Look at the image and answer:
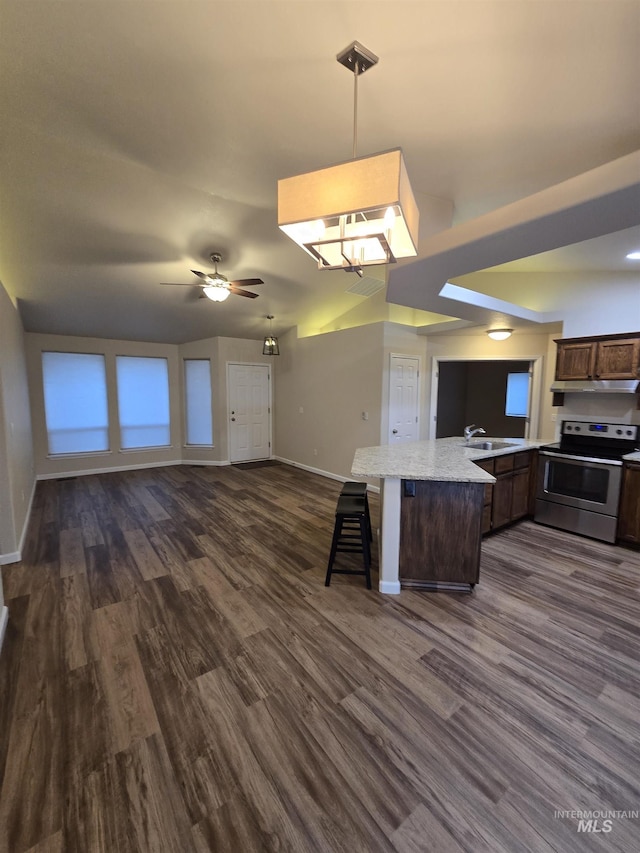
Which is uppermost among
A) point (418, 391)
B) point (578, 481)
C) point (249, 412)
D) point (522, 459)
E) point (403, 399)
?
point (418, 391)

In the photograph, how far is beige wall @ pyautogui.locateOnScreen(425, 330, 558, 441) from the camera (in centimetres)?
431

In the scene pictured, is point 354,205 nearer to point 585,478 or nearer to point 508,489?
point 508,489

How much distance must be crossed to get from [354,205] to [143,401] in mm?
6332

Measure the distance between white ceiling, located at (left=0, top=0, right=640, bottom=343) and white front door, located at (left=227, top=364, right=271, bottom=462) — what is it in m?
3.33

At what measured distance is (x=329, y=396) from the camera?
5727 millimetres

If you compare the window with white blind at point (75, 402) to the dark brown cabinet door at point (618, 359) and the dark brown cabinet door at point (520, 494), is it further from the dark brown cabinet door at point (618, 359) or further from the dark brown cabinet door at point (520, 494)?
the dark brown cabinet door at point (618, 359)

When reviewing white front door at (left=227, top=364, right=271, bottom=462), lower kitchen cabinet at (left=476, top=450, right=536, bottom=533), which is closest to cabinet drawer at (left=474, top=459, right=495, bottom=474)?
lower kitchen cabinet at (left=476, top=450, right=536, bottom=533)

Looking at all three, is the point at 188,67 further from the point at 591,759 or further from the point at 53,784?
the point at 591,759

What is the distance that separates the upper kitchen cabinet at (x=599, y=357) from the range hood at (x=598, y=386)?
0.16 feet

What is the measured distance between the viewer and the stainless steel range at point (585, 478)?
334cm

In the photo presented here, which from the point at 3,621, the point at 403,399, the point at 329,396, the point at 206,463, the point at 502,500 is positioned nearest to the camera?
the point at 3,621

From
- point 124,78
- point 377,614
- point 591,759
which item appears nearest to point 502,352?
point 377,614

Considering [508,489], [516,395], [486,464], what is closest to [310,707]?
[486,464]

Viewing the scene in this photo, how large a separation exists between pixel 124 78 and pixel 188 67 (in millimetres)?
396
